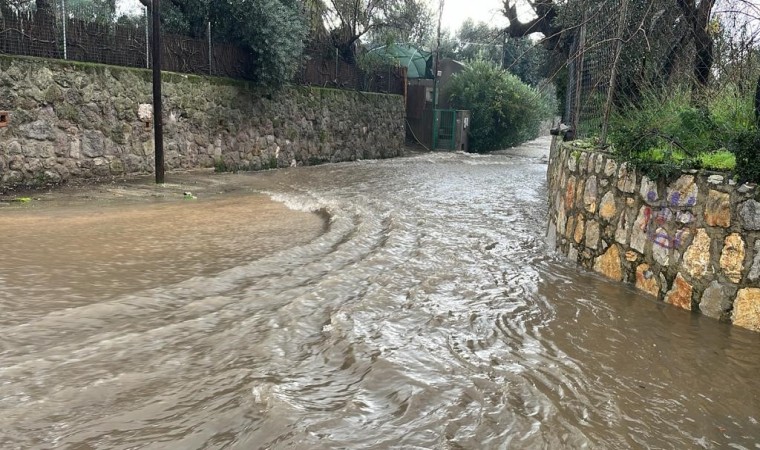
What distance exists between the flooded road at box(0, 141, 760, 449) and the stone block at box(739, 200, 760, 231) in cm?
75

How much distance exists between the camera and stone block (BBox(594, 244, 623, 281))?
18.6 ft

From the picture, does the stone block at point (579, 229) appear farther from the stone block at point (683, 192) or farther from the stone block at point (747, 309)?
the stone block at point (747, 309)

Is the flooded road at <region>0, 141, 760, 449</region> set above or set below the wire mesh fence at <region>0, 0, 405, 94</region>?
below

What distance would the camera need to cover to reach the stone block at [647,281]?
17.0 feet

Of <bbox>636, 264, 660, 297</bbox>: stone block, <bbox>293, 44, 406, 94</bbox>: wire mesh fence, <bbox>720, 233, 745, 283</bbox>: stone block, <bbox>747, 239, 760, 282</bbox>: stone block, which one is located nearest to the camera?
<bbox>747, 239, 760, 282</bbox>: stone block


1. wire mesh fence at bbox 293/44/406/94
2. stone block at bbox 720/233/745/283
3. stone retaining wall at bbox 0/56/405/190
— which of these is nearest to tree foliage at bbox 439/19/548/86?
wire mesh fence at bbox 293/44/406/94

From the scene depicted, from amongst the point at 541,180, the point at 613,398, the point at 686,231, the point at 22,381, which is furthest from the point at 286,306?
the point at 541,180

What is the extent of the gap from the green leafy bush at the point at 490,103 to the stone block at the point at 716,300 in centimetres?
2201

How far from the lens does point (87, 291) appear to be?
15.9 feet

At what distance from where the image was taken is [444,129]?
26078mm

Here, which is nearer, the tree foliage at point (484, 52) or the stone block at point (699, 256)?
the stone block at point (699, 256)

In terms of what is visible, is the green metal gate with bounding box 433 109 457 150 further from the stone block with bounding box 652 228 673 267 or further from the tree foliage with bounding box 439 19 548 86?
the stone block with bounding box 652 228 673 267

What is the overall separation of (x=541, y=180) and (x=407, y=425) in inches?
538

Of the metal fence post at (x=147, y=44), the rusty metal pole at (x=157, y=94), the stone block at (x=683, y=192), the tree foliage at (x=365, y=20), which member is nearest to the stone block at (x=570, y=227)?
the stone block at (x=683, y=192)
